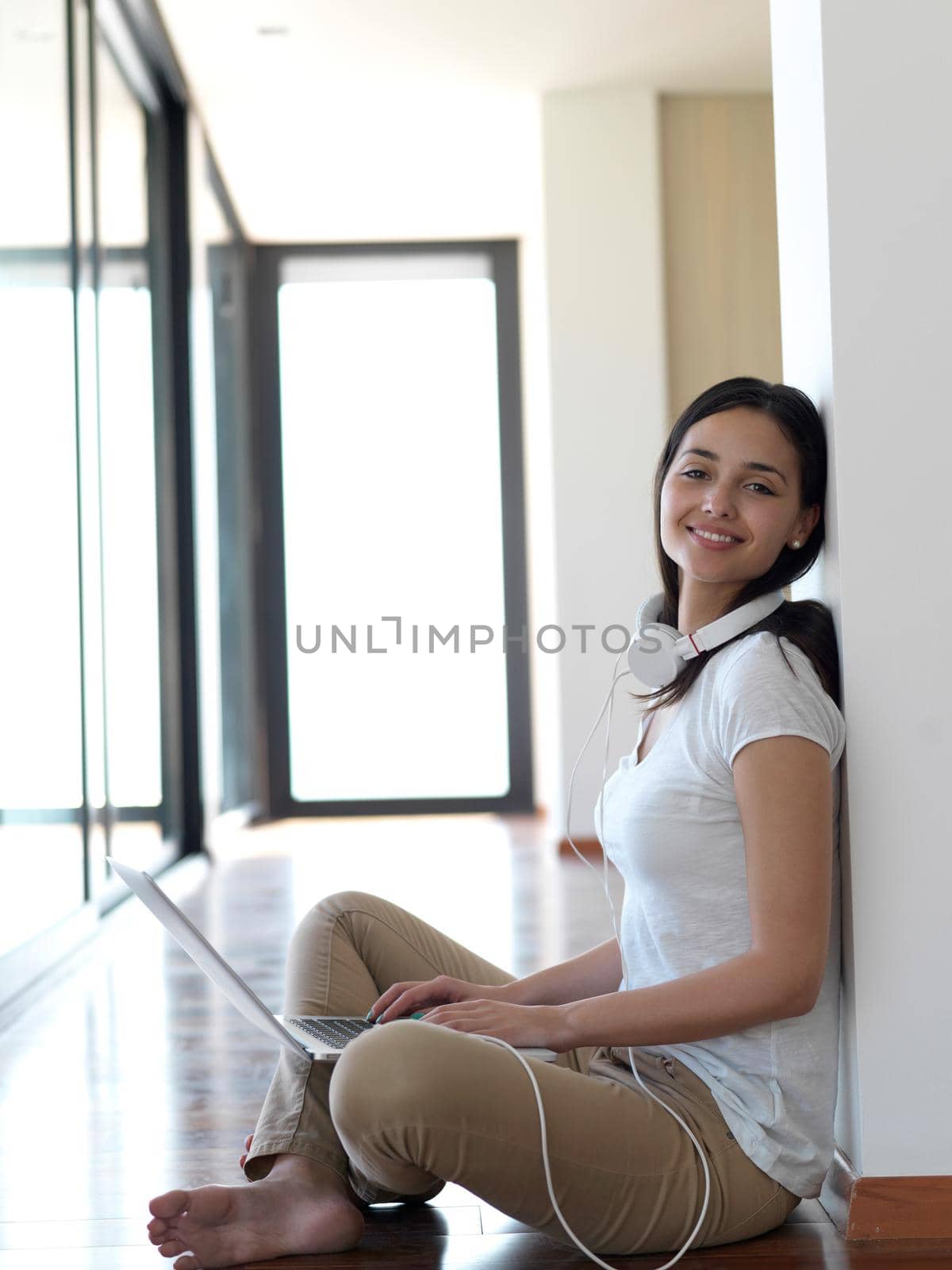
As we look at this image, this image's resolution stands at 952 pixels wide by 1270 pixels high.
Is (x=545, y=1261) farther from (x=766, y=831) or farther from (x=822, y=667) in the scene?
(x=822, y=667)

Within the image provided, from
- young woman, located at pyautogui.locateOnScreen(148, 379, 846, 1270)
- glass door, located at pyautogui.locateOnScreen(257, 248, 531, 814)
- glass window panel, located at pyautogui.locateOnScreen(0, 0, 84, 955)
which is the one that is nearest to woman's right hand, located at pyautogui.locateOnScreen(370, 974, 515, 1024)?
young woman, located at pyautogui.locateOnScreen(148, 379, 846, 1270)

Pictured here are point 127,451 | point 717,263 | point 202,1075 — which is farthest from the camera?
point 717,263

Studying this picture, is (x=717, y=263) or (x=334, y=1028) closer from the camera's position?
(x=334, y=1028)

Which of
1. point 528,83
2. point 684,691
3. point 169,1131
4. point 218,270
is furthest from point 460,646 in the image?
point 684,691

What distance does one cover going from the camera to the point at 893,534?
142cm

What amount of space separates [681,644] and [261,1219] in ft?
2.50

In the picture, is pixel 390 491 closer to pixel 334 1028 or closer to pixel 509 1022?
pixel 334 1028

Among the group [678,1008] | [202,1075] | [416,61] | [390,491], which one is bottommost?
[202,1075]

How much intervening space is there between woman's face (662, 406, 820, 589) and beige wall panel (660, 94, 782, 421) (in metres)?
3.57

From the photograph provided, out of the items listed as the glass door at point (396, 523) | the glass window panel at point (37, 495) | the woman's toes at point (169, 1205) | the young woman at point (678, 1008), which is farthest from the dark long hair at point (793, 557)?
the glass door at point (396, 523)

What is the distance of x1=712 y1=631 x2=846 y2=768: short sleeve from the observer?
4.25 ft

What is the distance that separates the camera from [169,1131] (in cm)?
195

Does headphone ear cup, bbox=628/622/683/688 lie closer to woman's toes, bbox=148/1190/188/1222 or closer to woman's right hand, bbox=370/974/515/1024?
woman's right hand, bbox=370/974/515/1024

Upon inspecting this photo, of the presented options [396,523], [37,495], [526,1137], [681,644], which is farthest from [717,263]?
[526,1137]
